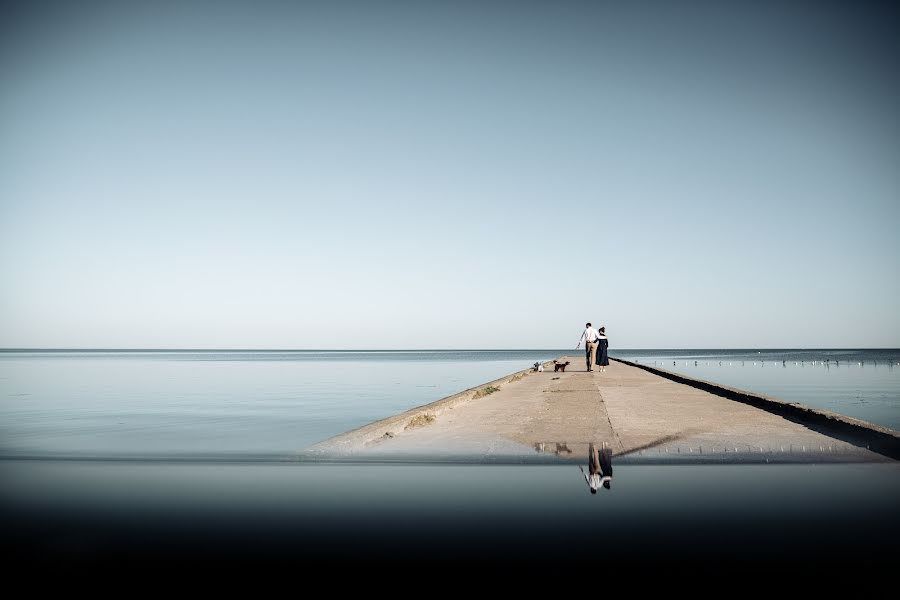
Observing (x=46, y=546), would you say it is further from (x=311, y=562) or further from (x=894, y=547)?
(x=894, y=547)

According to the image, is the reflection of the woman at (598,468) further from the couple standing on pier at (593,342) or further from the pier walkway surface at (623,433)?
the couple standing on pier at (593,342)

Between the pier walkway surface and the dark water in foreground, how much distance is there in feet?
3.07

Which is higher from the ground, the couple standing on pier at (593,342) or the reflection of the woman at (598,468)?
the couple standing on pier at (593,342)

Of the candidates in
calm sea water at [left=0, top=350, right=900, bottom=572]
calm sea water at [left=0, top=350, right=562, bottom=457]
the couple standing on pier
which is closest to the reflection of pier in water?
calm sea water at [left=0, top=350, right=900, bottom=572]

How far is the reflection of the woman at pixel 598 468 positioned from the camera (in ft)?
21.8

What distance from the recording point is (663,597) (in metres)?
3.56

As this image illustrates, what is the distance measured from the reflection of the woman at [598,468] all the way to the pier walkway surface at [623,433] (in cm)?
18

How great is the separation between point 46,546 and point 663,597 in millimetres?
4020

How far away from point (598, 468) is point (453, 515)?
2.63m

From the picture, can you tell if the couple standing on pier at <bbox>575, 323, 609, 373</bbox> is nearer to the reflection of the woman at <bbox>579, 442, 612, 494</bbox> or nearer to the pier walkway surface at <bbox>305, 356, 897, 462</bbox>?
the pier walkway surface at <bbox>305, 356, 897, 462</bbox>

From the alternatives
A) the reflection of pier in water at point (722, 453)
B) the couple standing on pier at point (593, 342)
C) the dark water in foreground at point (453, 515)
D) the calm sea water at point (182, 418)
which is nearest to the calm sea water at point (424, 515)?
the dark water in foreground at point (453, 515)

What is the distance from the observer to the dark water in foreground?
4.38m

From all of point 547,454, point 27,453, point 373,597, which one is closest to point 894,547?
point 373,597

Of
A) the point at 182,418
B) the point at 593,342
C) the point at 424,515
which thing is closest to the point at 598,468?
the point at 424,515
